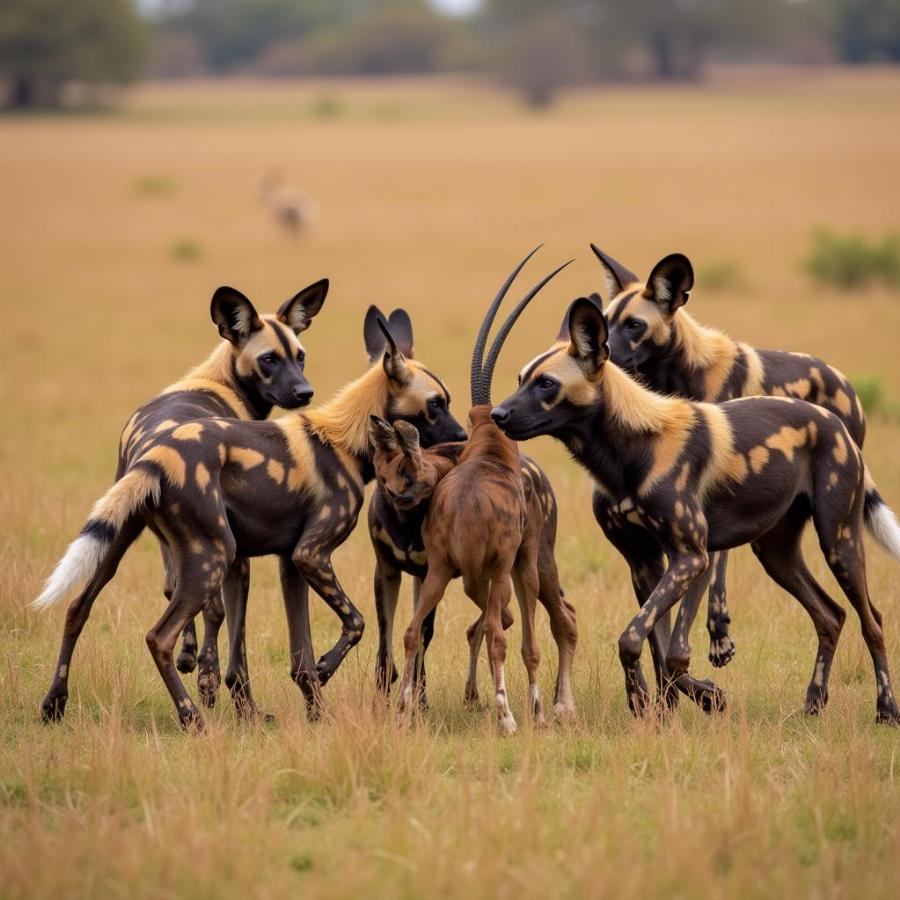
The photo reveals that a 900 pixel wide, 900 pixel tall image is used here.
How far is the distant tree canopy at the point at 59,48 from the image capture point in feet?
241

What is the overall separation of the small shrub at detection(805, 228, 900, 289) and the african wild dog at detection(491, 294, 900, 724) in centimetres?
1569

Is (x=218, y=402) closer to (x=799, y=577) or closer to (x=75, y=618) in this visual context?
(x=75, y=618)

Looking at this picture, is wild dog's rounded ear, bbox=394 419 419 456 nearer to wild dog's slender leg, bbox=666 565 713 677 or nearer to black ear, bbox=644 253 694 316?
wild dog's slender leg, bbox=666 565 713 677

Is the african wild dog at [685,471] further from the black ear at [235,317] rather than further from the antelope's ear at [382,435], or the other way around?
the black ear at [235,317]

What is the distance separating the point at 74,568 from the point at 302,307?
2679mm

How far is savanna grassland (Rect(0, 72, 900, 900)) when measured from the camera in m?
4.89

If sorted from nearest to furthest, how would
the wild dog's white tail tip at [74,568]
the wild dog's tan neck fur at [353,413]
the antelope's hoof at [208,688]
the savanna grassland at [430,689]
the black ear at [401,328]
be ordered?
the savanna grassland at [430,689]
the wild dog's white tail tip at [74,568]
the wild dog's tan neck fur at [353,413]
the antelope's hoof at [208,688]
the black ear at [401,328]

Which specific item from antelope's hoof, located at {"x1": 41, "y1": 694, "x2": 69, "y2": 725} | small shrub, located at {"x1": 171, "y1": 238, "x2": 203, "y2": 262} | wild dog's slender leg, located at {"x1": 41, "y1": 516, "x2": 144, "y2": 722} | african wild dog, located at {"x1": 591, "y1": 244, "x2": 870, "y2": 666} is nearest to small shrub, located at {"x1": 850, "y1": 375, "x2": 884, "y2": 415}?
african wild dog, located at {"x1": 591, "y1": 244, "x2": 870, "y2": 666}

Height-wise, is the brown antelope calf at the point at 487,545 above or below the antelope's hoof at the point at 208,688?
above

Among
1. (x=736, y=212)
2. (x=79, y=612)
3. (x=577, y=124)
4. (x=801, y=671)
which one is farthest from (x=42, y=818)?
(x=577, y=124)

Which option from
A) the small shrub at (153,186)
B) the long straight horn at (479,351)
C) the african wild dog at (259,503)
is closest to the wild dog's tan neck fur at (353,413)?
the african wild dog at (259,503)

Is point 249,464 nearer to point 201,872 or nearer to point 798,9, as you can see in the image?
point 201,872

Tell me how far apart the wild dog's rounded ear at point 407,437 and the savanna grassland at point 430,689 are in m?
1.05

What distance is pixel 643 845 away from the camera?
5.16 m
